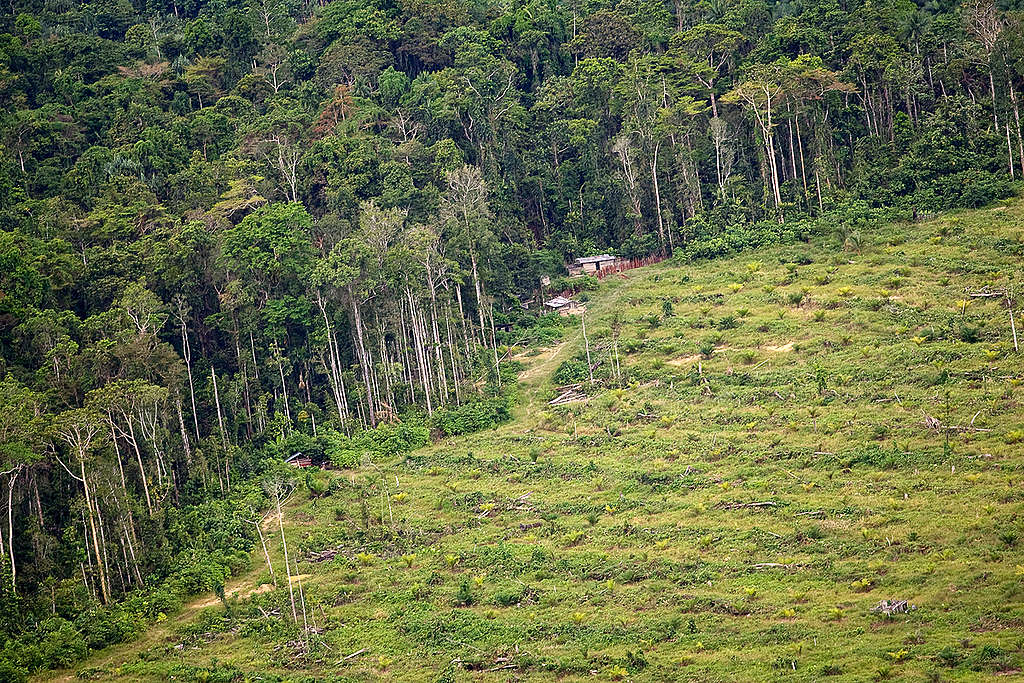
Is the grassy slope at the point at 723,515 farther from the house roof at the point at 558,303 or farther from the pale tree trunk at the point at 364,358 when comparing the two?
the pale tree trunk at the point at 364,358

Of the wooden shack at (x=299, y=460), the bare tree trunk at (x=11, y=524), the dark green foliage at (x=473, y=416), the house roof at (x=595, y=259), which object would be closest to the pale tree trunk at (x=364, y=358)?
the dark green foliage at (x=473, y=416)

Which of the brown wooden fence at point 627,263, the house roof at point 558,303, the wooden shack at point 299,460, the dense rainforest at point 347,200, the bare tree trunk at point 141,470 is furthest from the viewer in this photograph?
the brown wooden fence at point 627,263

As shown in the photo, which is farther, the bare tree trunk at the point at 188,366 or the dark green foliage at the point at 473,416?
the dark green foliage at the point at 473,416

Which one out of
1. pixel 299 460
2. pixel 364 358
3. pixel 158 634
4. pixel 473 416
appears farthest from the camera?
pixel 364 358

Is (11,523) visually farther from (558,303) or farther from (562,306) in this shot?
(562,306)

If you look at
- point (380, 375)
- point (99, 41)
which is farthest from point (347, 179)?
point (99, 41)

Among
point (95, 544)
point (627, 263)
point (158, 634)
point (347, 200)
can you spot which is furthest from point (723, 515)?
point (347, 200)

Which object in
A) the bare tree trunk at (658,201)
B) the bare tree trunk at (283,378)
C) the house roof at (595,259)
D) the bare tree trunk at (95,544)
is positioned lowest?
the bare tree trunk at (95,544)
